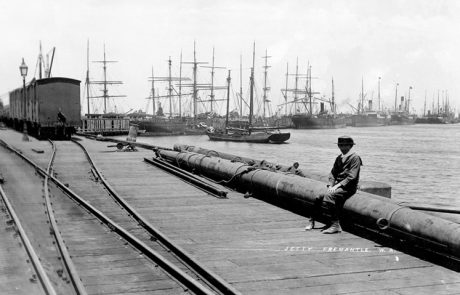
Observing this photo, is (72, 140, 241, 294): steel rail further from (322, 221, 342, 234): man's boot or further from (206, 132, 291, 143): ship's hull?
(206, 132, 291, 143): ship's hull

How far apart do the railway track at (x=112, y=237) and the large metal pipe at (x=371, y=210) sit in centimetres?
325

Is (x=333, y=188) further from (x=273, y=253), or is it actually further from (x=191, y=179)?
(x=191, y=179)

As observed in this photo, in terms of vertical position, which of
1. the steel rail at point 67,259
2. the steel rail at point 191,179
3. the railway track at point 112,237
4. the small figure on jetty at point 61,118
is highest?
the small figure on jetty at point 61,118

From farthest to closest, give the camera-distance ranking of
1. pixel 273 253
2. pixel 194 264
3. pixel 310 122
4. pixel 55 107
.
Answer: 1. pixel 310 122
2. pixel 55 107
3. pixel 273 253
4. pixel 194 264

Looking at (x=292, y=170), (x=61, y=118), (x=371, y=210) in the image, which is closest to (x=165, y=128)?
(x=61, y=118)

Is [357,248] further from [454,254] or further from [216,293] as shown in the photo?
[216,293]

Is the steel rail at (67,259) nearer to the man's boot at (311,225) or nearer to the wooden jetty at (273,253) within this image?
the wooden jetty at (273,253)

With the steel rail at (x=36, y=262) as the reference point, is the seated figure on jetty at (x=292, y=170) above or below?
above

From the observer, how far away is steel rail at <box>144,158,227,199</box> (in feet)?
46.1

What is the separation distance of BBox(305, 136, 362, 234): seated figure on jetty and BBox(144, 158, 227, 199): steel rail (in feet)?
14.7

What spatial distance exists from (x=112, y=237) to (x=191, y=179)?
700cm

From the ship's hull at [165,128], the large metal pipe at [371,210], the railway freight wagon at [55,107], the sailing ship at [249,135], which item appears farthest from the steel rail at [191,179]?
the ship's hull at [165,128]

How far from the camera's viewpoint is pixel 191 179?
16219 millimetres

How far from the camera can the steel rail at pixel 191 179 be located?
14.0 metres
